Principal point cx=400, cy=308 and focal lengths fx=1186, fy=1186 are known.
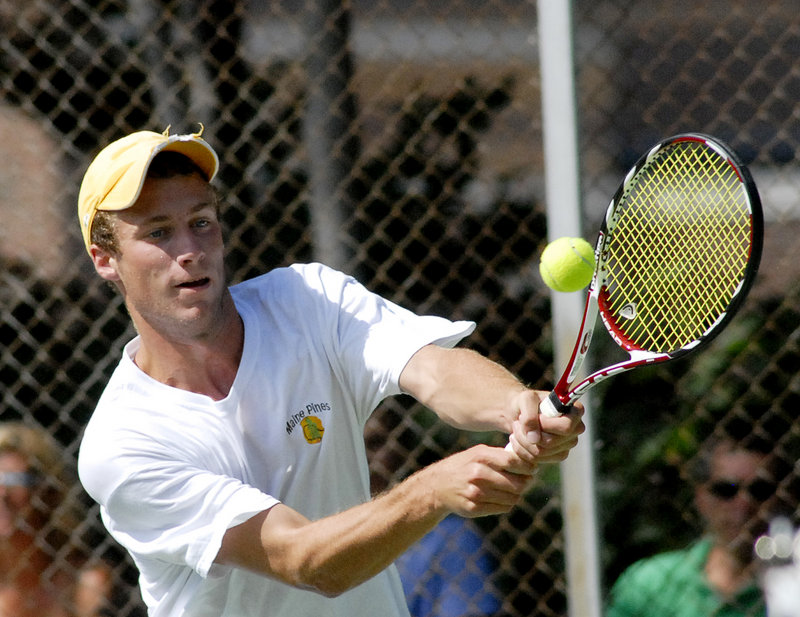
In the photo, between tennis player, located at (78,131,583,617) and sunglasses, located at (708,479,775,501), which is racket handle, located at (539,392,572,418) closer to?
tennis player, located at (78,131,583,617)

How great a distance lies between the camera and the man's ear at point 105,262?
262 centimetres

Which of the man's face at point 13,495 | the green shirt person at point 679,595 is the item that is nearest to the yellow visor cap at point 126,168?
the man's face at point 13,495

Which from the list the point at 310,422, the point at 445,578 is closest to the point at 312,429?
the point at 310,422

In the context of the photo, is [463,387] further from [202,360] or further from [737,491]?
[737,491]

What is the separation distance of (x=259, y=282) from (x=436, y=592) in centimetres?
142

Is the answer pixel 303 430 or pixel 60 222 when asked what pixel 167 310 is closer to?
pixel 303 430

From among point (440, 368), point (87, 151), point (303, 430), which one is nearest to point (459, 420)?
point (440, 368)

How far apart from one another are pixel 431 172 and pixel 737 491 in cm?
136

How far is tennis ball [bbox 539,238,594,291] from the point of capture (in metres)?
2.05

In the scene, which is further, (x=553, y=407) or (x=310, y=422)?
(x=310, y=422)

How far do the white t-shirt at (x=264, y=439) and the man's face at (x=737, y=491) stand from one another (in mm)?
1352

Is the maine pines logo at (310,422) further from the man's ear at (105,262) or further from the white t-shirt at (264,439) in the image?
the man's ear at (105,262)

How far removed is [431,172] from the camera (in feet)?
12.5

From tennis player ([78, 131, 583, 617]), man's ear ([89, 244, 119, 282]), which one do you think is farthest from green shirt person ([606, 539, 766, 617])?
man's ear ([89, 244, 119, 282])
